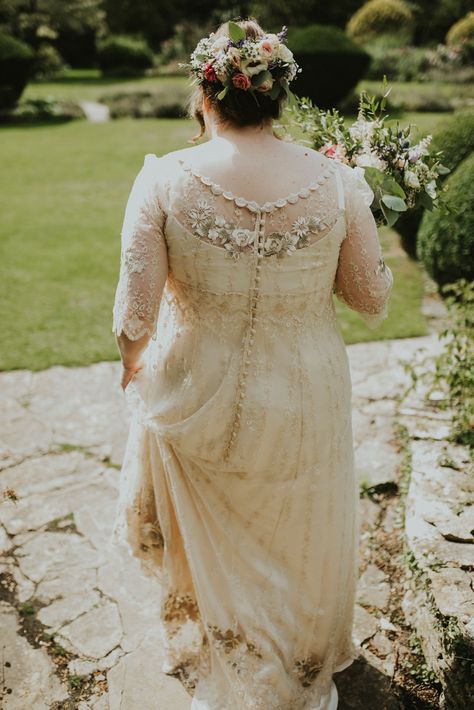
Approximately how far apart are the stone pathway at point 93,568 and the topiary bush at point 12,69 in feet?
38.4

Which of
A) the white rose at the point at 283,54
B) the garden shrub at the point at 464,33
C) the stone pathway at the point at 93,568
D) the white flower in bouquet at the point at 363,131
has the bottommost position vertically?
the stone pathway at the point at 93,568

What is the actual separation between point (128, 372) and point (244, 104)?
931 millimetres

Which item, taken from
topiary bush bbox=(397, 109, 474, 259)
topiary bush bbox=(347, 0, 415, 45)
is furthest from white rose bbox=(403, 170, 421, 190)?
topiary bush bbox=(347, 0, 415, 45)

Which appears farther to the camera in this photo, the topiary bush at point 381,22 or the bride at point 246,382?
the topiary bush at point 381,22

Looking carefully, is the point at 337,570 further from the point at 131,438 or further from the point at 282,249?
the point at 282,249

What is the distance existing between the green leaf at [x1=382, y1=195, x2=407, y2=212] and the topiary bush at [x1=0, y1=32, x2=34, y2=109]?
1404 cm

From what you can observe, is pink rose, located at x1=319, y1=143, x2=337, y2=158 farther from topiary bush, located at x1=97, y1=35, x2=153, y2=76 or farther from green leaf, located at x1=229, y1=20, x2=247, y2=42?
topiary bush, located at x1=97, y1=35, x2=153, y2=76

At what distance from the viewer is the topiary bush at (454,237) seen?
5387 mm

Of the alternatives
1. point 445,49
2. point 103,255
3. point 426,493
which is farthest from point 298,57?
point 426,493

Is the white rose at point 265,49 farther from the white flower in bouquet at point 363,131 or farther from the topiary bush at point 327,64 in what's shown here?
the topiary bush at point 327,64

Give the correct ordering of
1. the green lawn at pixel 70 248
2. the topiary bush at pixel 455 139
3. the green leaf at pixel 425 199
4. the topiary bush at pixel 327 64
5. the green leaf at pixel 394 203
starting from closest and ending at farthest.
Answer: the green leaf at pixel 394 203
the green leaf at pixel 425 199
the green lawn at pixel 70 248
the topiary bush at pixel 455 139
the topiary bush at pixel 327 64

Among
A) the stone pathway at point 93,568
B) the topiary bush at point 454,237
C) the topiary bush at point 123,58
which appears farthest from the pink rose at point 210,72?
the topiary bush at point 123,58

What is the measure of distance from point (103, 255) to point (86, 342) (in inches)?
80.8

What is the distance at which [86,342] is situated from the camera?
5.23 m
